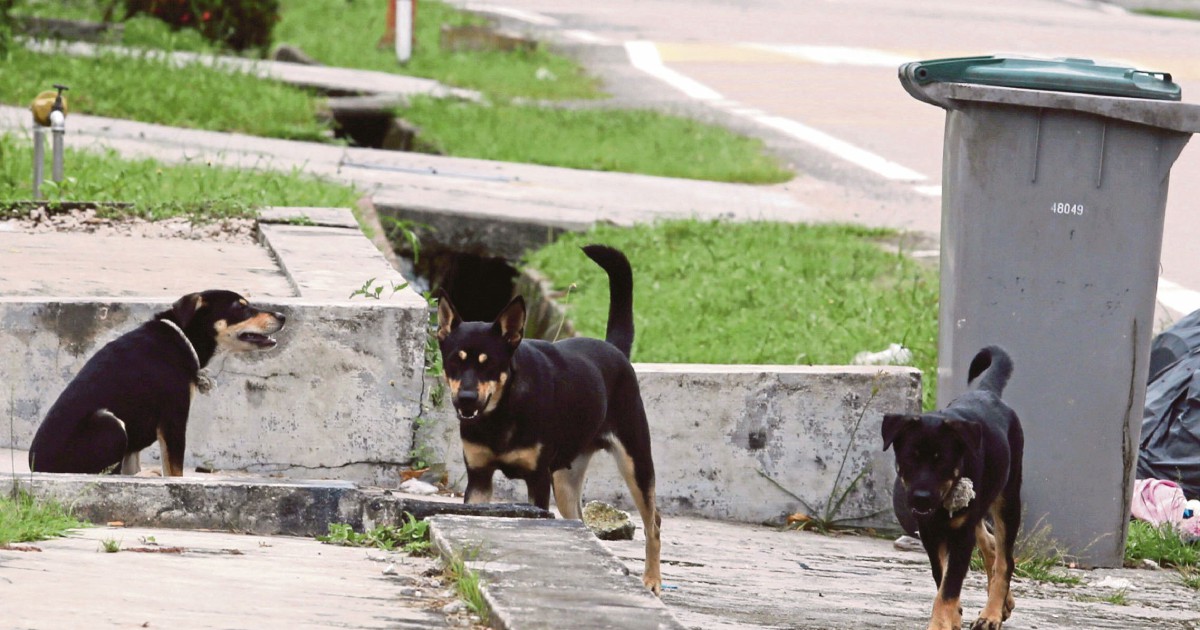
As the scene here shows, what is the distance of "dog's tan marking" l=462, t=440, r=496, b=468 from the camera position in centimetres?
488

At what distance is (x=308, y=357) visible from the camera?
616 cm

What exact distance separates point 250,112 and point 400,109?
1.73m

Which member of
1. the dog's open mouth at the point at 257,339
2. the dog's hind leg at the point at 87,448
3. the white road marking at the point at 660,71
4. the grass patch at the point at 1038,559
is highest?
the white road marking at the point at 660,71

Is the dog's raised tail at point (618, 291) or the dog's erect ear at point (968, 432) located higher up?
Answer: the dog's raised tail at point (618, 291)

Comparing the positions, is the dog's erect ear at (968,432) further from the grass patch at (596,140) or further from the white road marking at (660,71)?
the white road marking at (660,71)

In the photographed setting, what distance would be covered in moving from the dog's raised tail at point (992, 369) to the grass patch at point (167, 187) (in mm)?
4201

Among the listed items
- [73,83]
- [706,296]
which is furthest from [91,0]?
[706,296]

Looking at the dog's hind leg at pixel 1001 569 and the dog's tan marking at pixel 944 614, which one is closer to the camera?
the dog's tan marking at pixel 944 614

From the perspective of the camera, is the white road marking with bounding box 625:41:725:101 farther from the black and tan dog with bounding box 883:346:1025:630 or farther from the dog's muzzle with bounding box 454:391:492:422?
the dog's muzzle with bounding box 454:391:492:422

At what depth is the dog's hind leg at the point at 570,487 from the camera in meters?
5.36

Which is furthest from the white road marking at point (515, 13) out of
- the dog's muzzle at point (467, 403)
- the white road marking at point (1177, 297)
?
the dog's muzzle at point (467, 403)

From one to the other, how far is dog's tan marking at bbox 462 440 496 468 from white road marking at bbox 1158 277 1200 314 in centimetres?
518

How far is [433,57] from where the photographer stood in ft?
65.4

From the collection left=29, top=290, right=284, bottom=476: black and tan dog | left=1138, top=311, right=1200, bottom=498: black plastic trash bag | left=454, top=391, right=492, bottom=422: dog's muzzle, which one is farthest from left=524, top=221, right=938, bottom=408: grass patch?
left=454, top=391, right=492, bottom=422: dog's muzzle
